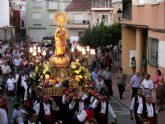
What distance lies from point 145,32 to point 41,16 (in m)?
48.1

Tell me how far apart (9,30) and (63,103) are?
46.2 metres

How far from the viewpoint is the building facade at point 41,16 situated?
79.8m

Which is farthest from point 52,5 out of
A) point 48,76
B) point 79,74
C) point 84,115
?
point 84,115

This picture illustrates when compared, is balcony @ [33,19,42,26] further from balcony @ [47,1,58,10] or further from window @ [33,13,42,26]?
balcony @ [47,1,58,10]

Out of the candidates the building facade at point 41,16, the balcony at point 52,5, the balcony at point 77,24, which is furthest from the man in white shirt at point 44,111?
the balcony at point 52,5

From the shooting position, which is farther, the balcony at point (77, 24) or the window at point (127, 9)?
→ the balcony at point (77, 24)

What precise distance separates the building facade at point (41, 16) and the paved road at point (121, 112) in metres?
54.9

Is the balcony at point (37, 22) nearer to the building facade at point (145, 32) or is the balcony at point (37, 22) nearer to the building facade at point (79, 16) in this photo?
the building facade at point (79, 16)

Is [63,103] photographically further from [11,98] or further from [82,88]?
[11,98]

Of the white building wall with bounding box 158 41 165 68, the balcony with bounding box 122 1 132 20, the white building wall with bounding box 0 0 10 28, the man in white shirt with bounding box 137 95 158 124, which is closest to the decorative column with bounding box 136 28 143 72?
the balcony with bounding box 122 1 132 20

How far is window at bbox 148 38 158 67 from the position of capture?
1098 inches

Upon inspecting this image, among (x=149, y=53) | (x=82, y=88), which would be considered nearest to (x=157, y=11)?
(x=149, y=53)

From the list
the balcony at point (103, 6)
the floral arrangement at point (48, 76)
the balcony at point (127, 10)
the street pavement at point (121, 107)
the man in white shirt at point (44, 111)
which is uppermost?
the balcony at point (103, 6)

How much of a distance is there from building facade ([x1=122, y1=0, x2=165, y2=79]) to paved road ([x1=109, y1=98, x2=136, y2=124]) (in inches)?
117
